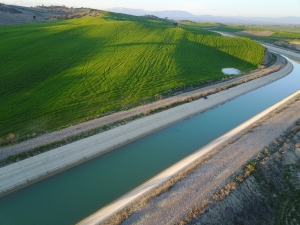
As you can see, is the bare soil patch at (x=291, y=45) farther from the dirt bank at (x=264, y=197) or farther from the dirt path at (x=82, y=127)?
the dirt bank at (x=264, y=197)

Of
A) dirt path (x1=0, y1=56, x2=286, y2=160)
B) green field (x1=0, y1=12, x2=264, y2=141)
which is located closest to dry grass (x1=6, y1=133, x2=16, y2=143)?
green field (x1=0, y1=12, x2=264, y2=141)

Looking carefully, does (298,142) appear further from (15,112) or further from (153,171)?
(15,112)

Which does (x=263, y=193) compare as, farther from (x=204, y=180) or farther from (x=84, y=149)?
(x=84, y=149)

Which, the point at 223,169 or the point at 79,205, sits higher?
the point at 223,169

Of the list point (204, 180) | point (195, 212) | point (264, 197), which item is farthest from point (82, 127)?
point (264, 197)

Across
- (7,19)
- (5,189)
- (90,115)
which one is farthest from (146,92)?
(7,19)

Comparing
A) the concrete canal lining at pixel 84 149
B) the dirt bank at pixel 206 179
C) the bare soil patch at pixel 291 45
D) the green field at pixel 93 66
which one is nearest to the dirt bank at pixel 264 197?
the dirt bank at pixel 206 179

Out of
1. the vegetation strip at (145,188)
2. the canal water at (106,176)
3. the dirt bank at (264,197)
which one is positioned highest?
the dirt bank at (264,197)
